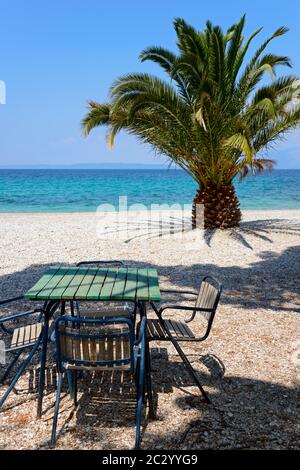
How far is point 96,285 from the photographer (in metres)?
3.61

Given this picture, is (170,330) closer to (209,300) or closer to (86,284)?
(209,300)

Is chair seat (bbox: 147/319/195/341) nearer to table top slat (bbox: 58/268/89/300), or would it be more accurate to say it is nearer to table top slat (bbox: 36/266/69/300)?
table top slat (bbox: 58/268/89/300)

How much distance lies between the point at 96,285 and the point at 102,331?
0.73 m

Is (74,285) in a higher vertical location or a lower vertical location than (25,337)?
higher

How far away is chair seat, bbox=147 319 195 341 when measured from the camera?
11.5 feet

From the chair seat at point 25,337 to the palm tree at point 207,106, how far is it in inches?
253

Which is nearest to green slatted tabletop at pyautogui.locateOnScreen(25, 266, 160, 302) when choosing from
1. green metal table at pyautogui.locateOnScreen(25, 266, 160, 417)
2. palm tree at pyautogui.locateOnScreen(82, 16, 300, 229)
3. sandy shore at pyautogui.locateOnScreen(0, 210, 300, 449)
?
green metal table at pyautogui.locateOnScreen(25, 266, 160, 417)

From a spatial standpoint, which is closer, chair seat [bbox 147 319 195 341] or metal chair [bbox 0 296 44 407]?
metal chair [bbox 0 296 44 407]

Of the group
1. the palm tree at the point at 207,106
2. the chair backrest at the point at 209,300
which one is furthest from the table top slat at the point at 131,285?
the palm tree at the point at 207,106

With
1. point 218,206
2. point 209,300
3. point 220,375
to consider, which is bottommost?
point 220,375

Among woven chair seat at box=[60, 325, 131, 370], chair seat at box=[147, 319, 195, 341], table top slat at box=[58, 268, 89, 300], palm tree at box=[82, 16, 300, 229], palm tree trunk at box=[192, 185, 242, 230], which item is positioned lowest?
chair seat at box=[147, 319, 195, 341]

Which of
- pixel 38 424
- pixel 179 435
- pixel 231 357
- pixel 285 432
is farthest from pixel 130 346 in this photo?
pixel 231 357

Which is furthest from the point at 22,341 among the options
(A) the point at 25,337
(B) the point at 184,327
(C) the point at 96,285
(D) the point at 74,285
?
(B) the point at 184,327

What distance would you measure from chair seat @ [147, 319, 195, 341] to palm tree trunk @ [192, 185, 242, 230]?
24.1 feet
